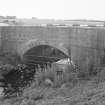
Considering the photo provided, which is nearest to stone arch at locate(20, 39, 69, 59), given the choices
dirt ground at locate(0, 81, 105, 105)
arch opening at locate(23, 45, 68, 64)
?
arch opening at locate(23, 45, 68, 64)

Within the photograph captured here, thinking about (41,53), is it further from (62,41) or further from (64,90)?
(64,90)

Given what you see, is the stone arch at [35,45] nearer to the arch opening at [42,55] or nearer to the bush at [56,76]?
the arch opening at [42,55]

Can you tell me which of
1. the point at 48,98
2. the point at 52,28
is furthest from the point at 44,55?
the point at 48,98

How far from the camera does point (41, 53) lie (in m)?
24.0

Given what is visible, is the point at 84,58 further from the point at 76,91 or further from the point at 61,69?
the point at 76,91

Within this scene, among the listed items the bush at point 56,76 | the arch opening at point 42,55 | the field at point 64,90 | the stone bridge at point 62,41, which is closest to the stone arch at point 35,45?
the stone bridge at point 62,41

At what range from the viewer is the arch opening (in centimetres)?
2188

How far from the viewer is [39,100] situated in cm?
1171

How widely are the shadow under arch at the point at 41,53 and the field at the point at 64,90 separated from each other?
632 centimetres

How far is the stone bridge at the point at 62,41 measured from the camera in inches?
648

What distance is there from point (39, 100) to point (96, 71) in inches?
150

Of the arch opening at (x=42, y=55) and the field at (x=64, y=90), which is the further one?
the arch opening at (x=42, y=55)

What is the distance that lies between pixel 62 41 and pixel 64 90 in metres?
8.17

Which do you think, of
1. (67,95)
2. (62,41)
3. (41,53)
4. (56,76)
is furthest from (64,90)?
(41,53)
